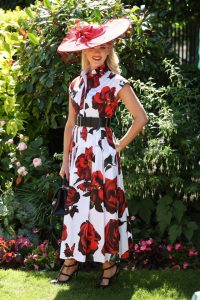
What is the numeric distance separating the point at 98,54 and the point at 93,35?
0.12 metres

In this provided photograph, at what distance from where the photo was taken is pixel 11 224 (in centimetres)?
525

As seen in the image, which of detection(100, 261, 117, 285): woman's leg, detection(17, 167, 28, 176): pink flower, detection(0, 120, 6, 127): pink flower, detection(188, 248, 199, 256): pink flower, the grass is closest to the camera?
the grass

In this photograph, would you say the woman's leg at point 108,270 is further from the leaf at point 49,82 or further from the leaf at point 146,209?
the leaf at point 49,82

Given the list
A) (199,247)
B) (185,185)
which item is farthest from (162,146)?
(199,247)

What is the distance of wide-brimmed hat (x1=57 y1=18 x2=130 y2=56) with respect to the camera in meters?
3.97

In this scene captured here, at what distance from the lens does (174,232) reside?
4875 millimetres

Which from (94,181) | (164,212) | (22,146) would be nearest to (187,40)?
(22,146)

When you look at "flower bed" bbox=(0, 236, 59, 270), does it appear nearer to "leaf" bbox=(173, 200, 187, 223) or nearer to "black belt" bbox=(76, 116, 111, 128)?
"leaf" bbox=(173, 200, 187, 223)

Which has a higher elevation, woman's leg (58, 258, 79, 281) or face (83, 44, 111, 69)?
face (83, 44, 111, 69)

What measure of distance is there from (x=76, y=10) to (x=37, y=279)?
2.32m

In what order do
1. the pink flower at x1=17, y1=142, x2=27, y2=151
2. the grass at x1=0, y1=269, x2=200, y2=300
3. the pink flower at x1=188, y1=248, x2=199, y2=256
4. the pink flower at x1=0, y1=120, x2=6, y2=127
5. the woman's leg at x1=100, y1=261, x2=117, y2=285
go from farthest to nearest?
1. the pink flower at x1=0, y1=120, x2=6, y2=127
2. the pink flower at x1=17, y1=142, x2=27, y2=151
3. the pink flower at x1=188, y1=248, x2=199, y2=256
4. the woman's leg at x1=100, y1=261, x2=117, y2=285
5. the grass at x1=0, y1=269, x2=200, y2=300


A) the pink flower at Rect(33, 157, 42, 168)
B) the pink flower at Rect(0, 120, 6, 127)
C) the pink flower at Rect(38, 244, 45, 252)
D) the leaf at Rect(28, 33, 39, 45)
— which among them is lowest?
the pink flower at Rect(38, 244, 45, 252)

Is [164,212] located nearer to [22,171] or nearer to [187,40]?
[22,171]

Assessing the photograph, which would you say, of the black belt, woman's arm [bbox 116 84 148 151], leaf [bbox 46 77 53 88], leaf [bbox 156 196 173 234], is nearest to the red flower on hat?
woman's arm [bbox 116 84 148 151]
